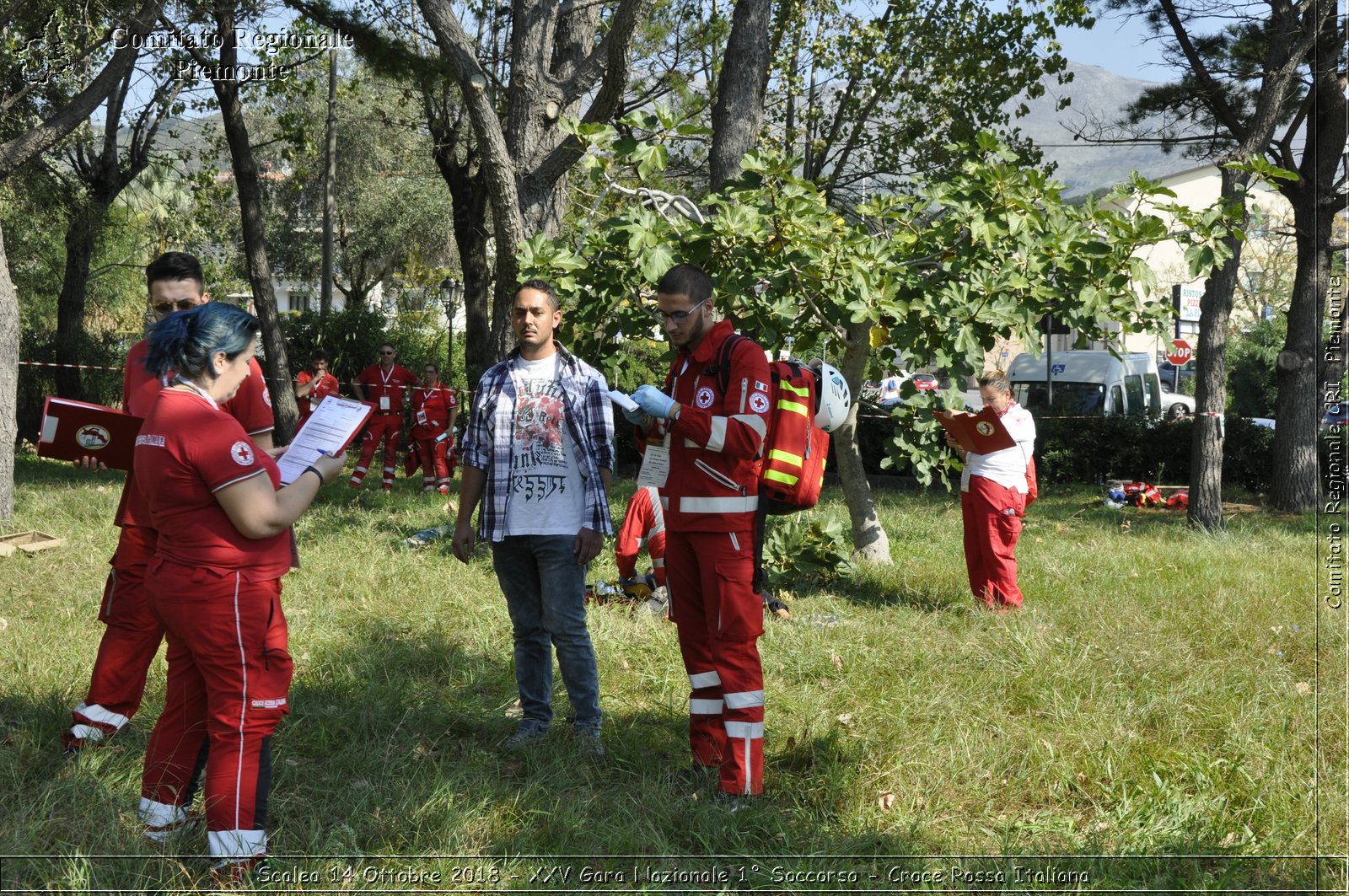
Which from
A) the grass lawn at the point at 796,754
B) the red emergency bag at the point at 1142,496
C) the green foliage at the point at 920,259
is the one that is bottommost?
the grass lawn at the point at 796,754

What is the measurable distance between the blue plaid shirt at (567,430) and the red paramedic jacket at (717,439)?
30 centimetres

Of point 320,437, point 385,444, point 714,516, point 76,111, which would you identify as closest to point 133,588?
point 320,437

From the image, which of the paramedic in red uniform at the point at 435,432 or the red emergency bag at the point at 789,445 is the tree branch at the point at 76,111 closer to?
the paramedic in red uniform at the point at 435,432

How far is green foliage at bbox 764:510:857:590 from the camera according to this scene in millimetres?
8195

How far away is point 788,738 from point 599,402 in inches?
65.1

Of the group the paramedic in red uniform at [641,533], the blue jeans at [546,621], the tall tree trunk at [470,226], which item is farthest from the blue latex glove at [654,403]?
the tall tree trunk at [470,226]

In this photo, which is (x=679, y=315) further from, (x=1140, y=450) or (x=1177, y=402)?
(x=1177, y=402)

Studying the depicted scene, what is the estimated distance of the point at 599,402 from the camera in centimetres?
468

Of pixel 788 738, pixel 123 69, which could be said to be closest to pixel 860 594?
pixel 788 738

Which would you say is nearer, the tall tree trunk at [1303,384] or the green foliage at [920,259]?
→ the green foliage at [920,259]

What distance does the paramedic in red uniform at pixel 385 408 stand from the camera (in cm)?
1450

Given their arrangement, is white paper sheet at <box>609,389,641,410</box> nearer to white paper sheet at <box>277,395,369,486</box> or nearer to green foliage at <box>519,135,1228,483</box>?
white paper sheet at <box>277,395,369,486</box>

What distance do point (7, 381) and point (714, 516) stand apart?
26.7 ft

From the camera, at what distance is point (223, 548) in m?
3.20
